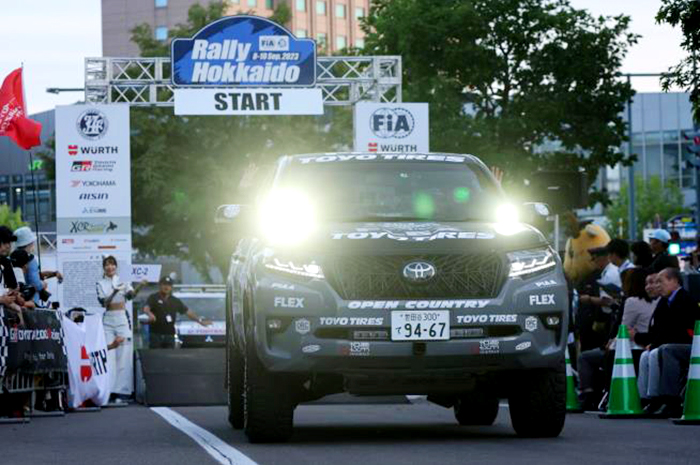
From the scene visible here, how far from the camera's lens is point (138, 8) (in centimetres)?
12512

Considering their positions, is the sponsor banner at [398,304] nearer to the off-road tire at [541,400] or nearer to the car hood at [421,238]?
the car hood at [421,238]

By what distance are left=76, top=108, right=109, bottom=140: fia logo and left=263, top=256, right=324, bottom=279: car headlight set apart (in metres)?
19.7

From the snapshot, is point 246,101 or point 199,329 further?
point 199,329

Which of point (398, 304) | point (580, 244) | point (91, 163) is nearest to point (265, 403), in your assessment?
point (398, 304)

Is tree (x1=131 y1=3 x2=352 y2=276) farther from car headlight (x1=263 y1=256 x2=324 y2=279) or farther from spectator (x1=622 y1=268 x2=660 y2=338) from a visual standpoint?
car headlight (x1=263 y1=256 x2=324 y2=279)

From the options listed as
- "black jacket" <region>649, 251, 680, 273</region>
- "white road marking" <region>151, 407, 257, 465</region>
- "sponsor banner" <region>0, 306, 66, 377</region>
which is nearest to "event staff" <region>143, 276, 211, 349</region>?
"sponsor banner" <region>0, 306, 66, 377</region>

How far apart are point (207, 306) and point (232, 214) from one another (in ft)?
91.0

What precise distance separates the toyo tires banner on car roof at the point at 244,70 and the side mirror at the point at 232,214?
1886 centimetres

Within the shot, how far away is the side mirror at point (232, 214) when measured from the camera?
13.2 meters

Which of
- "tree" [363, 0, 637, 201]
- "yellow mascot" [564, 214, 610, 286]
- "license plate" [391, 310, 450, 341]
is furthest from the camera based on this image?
"tree" [363, 0, 637, 201]

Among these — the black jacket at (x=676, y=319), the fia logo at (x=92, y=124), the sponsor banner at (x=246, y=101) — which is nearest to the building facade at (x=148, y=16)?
the sponsor banner at (x=246, y=101)

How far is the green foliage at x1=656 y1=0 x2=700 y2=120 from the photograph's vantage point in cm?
1938

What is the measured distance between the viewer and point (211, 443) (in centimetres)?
1236

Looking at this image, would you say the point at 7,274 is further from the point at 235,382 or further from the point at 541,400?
the point at 541,400
